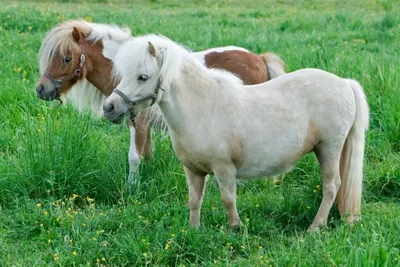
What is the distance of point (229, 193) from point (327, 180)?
770mm

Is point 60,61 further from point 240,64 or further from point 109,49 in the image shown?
point 240,64

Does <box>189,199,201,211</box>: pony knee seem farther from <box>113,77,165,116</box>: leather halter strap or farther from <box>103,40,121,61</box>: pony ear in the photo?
<box>103,40,121,61</box>: pony ear

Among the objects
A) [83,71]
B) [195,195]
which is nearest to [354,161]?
[195,195]

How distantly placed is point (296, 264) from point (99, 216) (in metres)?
1.55

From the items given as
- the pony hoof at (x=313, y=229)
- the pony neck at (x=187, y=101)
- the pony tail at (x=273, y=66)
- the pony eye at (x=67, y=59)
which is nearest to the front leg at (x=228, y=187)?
the pony neck at (x=187, y=101)

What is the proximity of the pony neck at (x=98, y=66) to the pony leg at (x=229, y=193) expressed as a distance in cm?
163

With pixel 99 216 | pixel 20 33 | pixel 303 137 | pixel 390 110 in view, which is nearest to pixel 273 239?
pixel 303 137

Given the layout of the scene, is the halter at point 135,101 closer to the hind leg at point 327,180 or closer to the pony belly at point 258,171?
the pony belly at point 258,171

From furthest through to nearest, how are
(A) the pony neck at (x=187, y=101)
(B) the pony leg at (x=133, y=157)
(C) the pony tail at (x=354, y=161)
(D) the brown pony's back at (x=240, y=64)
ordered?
(D) the brown pony's back at (x=240, y=64) < (B) the pony leg at (x=133, y=157) < (C) the pony tail at (x=354, y=161) < (A) the pony neck at (x=187, y=101)

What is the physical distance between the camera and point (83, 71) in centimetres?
534

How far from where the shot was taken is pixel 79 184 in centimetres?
491

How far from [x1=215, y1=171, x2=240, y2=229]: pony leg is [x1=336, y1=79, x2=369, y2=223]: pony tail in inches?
31.9

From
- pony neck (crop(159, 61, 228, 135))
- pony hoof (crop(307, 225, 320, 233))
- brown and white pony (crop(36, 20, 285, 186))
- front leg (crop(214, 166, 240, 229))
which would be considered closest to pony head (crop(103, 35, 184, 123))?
pony neck (crop(159, 61, 228, 135))

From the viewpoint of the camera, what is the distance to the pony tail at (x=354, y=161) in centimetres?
450
